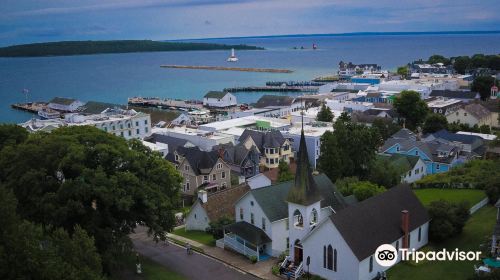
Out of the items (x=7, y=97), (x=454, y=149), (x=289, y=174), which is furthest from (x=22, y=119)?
(x=454, y=149)

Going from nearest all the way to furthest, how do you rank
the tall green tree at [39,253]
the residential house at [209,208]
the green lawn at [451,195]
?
1. the tall green tree at [39,253]
2. the residential house at [209,208]
3. the green lawn at [451,195]

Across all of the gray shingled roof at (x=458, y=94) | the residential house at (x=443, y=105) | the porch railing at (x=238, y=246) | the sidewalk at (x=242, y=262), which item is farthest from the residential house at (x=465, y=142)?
the gray shingled roof at (x=458, y=94)

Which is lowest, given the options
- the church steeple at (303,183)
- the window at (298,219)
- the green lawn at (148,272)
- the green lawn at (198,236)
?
the green lawn at (198,236)

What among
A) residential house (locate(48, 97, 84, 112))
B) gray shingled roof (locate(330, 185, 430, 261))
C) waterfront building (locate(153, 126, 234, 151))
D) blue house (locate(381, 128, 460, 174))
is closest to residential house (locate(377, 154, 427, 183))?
blue house (locate(381, 128, 460, 174))

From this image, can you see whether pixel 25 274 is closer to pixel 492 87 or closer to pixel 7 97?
pixel 492 87

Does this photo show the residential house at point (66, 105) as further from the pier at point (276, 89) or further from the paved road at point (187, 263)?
the paved road at point (187, 263)

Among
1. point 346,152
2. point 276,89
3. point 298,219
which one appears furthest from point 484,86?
point 298,219
